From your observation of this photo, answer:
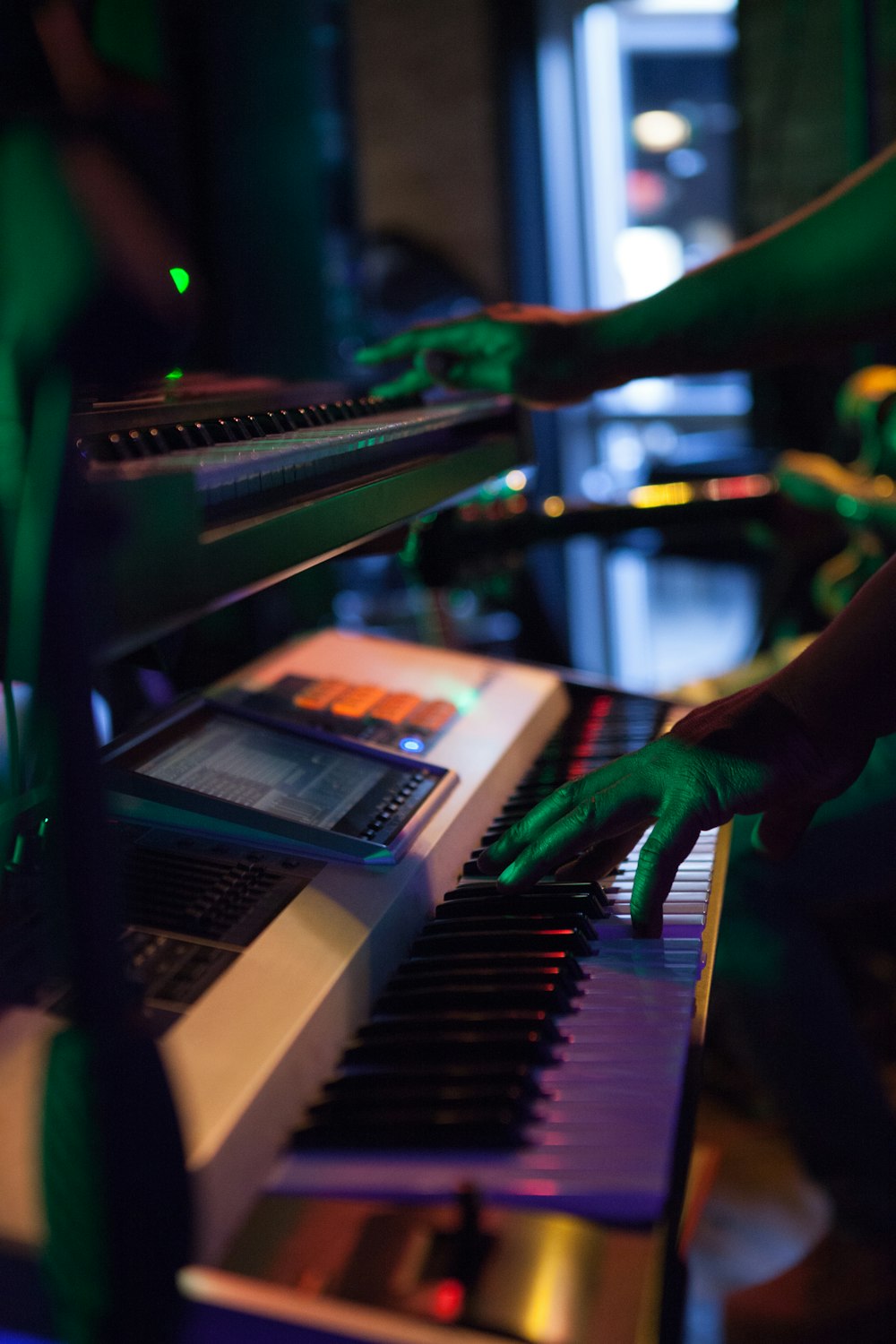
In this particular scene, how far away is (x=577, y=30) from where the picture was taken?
4531mm

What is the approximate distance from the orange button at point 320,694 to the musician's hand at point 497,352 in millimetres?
368

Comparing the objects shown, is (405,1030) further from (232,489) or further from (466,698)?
(466,698)

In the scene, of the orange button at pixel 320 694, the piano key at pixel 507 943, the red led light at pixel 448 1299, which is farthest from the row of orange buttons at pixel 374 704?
the red led light at pixel 448 1299

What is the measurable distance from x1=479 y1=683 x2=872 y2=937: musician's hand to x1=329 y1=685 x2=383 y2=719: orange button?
0.33m

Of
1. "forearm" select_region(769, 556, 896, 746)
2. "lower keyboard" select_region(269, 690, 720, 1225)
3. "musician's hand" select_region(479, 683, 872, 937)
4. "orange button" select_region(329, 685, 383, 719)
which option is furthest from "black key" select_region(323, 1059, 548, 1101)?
"orange button" select_region(329, 685, 383, 719)

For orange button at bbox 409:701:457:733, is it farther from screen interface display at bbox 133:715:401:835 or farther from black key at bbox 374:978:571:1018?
black key at bbox 374:978:571:1018

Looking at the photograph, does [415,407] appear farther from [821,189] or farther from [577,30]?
[577,30]

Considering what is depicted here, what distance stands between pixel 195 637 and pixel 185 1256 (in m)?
1.05

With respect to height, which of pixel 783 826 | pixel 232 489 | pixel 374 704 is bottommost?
pixel 783 826

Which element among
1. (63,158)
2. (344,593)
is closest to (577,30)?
(344,593)

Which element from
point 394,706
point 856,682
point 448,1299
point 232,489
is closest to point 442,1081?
point 448,1299

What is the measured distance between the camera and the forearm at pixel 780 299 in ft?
3.63

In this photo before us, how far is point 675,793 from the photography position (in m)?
0.93

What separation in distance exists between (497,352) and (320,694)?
1.52ft
